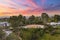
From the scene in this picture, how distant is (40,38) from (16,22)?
0.33m

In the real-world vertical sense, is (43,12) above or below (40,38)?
above

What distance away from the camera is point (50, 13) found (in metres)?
1.59

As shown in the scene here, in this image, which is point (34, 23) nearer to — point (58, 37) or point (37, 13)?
point (37, 13)

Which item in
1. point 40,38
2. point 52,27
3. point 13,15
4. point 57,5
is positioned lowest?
point 40,38

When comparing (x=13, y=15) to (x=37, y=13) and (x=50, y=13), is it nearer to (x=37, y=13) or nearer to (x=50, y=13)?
(x=37, y=13)

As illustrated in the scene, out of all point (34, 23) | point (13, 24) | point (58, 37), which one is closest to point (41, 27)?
point (34, 23)

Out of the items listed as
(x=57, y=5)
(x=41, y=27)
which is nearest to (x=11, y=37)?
(x=41, y=27)

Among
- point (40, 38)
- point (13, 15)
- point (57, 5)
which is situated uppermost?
point (57, 5)

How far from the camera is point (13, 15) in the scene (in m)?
1.60

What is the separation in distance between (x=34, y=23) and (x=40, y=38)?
0.18 meters

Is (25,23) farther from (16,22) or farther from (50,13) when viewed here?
(50,13)

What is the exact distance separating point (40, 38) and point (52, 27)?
7.3 inches

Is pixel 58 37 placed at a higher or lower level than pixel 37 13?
lower

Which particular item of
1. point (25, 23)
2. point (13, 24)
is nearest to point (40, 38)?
point (25, 23)
